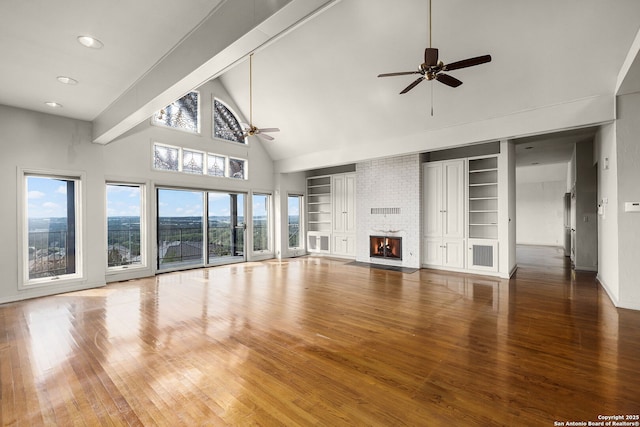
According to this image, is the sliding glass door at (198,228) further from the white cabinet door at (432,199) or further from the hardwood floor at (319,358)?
the white cabinet door at (432,199)

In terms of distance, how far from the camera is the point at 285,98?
22.8 ft

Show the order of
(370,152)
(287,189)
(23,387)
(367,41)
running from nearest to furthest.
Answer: (23,387), (367,41), (370,152), (287,189)

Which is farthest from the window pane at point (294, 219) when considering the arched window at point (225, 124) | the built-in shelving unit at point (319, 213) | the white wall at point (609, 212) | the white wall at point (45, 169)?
the white wall at point (609, 212)

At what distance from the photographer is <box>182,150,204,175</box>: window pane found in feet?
23.5

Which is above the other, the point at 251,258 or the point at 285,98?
the point at 285,98

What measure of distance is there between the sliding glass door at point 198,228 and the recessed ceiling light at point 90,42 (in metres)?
4.03

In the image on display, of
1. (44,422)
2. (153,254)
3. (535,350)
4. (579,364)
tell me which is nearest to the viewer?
(44,422)

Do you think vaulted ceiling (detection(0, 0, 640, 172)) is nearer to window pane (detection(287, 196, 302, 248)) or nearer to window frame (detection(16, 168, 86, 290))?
window frame (detection(16, 168, 86, 290))

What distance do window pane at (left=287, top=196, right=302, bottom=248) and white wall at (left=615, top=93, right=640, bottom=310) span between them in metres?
7.79

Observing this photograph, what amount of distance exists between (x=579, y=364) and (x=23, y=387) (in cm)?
485

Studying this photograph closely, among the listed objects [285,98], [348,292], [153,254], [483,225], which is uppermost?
[285,98]

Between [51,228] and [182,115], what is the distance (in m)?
3.65

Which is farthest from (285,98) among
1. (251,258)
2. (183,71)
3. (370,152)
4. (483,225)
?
(483,225)

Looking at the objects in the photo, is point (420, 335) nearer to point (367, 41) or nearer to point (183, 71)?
point (183, 71)
